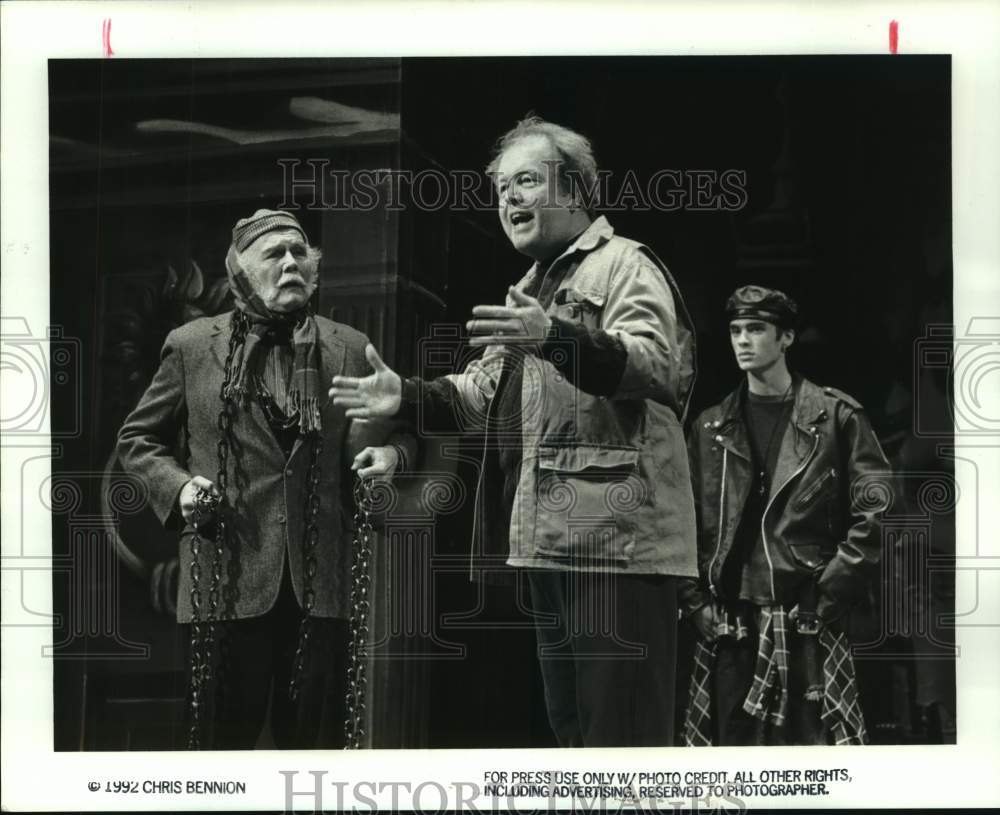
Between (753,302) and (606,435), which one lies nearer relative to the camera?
(606,435)

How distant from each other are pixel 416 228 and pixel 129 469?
1.40 m

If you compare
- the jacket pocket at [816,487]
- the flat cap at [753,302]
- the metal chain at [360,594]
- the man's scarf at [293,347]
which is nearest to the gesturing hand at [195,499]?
the man's scarf at [293,347]

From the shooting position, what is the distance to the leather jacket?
4734 mm

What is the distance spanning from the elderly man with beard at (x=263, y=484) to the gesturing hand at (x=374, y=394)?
0.13 ft

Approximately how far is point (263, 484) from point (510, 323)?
3.56 ft

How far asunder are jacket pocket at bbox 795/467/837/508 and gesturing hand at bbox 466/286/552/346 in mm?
1132

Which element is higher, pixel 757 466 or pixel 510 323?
pixel 510 323

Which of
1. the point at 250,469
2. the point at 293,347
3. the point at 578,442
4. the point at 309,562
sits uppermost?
the point at 293,347

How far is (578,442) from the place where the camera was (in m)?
4.68

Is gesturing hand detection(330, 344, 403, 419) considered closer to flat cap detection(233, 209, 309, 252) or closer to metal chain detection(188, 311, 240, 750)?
metal chain detection(188, 311, 240, 750)

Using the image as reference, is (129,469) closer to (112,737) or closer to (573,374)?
(112,737)

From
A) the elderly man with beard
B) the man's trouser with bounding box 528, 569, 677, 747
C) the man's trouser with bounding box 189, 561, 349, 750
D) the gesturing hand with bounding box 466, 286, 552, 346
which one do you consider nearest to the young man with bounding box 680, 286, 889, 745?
the man's trouser with bounding box 528, 569, 677, 747

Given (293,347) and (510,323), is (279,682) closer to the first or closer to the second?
(293,347)

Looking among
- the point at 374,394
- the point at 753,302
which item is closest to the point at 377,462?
the point at 374,394
